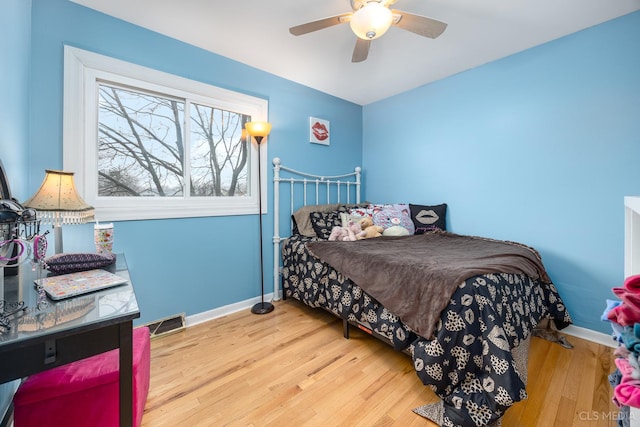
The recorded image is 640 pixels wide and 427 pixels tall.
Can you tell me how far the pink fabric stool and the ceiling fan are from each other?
6.45ft

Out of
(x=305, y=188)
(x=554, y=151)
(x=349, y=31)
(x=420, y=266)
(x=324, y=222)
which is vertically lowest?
(x=420, y=266)

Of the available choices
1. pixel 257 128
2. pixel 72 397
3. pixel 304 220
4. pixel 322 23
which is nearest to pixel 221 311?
pixel 304 220

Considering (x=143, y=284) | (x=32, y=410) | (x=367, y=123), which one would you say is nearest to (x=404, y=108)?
(x=367, y=123)

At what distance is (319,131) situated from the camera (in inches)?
122

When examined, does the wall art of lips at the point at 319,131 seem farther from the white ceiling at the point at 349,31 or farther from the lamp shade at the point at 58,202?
the lamp shade at the point at 58,202

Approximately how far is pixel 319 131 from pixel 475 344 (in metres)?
2.54

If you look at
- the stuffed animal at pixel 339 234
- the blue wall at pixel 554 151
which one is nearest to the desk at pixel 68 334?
the stuffed animal at pixel 339 234

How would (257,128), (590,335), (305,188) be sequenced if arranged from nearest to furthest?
(590,335) < (257,128) < (305,188)

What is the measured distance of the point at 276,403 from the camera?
1.39m

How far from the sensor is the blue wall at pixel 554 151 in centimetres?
188

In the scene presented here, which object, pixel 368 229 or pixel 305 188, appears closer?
pixel 368 229

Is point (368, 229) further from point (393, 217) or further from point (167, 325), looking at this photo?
point (167, 325)

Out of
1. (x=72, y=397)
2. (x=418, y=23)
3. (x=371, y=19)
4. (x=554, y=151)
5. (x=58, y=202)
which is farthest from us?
(x=554, y=151)

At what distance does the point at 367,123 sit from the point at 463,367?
3079mm
